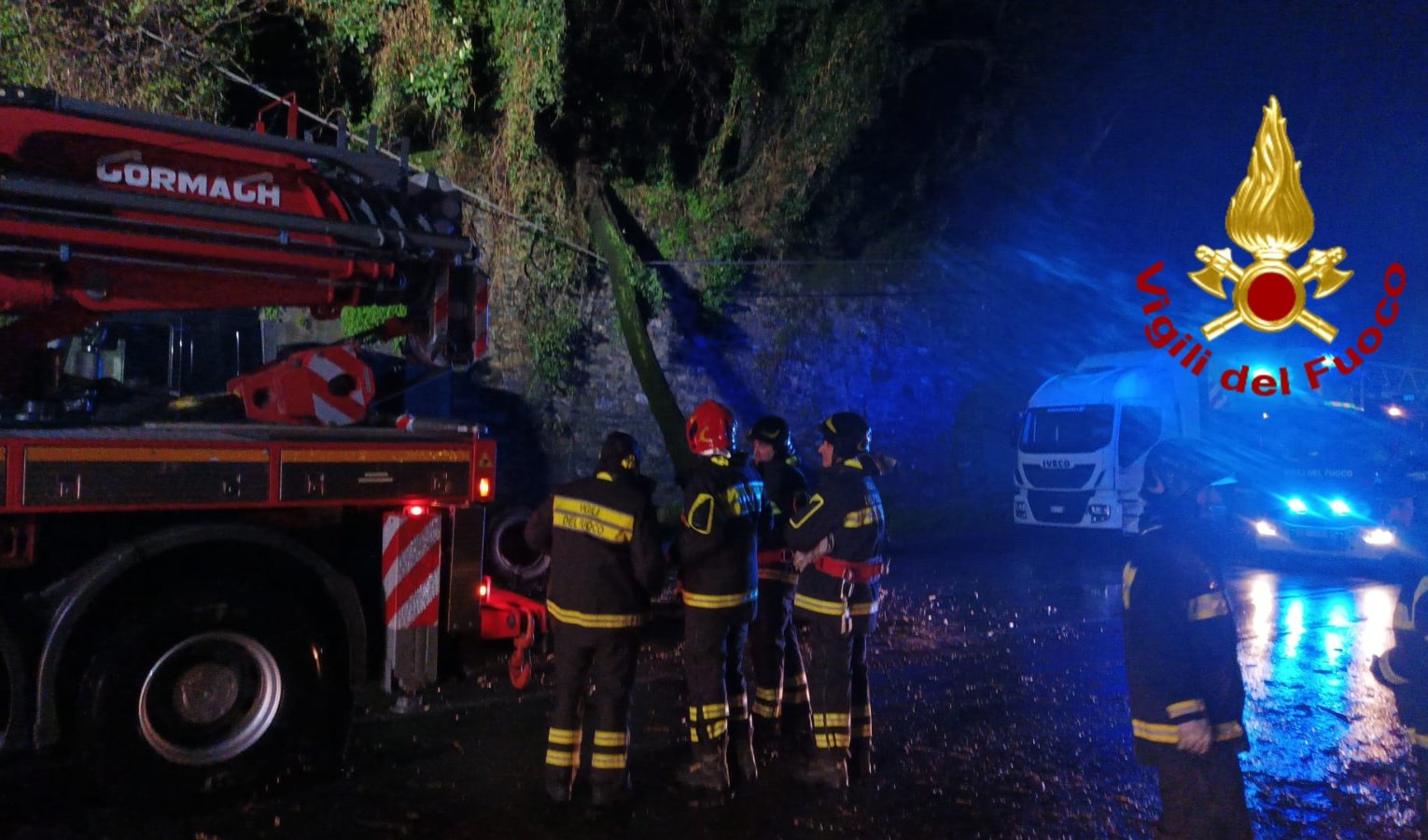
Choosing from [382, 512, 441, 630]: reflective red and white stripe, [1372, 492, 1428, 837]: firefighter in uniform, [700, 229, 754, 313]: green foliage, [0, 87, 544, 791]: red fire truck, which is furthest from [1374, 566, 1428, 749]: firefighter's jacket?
[700, 229, 754, 313]: green foliage

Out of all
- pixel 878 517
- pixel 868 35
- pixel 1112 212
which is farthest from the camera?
pixel 1112 212

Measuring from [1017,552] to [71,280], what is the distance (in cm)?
1211

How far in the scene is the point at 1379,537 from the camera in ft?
38.3

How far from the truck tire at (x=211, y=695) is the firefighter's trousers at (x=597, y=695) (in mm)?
1085

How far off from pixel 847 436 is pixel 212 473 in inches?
111

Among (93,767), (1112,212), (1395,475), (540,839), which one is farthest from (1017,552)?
(93,767)

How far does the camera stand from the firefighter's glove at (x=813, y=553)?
4.77 m

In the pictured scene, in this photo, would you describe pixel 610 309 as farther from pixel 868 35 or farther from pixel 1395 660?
pixel 1395 660

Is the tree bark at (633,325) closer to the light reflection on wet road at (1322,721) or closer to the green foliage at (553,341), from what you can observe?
the green foliage at (553,341)

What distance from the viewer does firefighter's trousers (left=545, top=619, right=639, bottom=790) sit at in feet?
14.3

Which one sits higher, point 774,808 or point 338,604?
point 338,604

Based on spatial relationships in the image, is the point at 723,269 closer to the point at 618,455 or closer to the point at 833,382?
the point at 833,382

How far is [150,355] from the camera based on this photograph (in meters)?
5.64

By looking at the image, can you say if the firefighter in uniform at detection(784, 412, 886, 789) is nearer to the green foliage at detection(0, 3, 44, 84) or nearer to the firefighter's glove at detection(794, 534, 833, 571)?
the firefighter's glove at detection(794, 534, 833, 571)
